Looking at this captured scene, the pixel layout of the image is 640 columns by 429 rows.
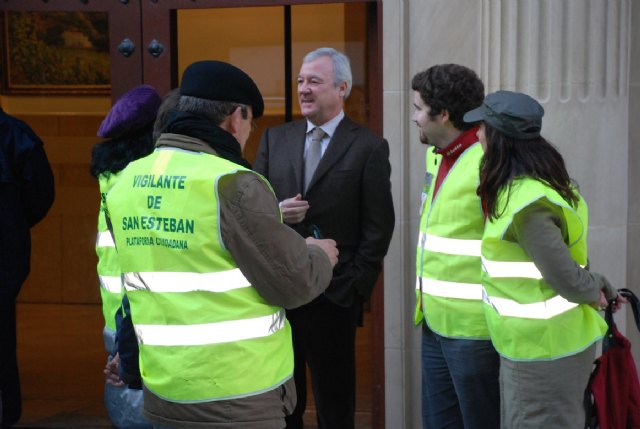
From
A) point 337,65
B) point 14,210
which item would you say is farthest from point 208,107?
point 14,210

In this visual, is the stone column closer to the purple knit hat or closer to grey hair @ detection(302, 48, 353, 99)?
grey hair @ detection(302, 48, 353, 99)

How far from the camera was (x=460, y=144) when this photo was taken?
15.3ft

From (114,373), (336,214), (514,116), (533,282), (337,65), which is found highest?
(337,65)

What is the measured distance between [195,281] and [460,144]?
5.45 feet

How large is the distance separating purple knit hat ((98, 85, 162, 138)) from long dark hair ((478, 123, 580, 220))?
144 centimetres

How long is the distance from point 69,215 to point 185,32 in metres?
2.44

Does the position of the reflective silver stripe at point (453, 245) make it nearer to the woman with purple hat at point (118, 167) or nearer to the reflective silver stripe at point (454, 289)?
the reflective silver stripe at point (454, 289)

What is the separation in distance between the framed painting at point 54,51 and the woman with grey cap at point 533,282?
10.8 feet

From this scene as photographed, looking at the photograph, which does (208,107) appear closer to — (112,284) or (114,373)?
(114,373)

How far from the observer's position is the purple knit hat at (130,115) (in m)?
4.62

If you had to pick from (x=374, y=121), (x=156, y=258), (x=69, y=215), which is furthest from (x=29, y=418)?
(x=156, y=258)

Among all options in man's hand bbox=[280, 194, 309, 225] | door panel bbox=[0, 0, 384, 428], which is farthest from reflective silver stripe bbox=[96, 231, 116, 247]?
door panel bbox=[0, 0, 384, 428]

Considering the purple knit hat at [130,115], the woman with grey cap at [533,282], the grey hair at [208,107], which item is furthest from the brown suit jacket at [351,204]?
the grey hair at [208,107]

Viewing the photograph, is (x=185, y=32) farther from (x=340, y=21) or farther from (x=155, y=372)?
(x=155, y=372)
